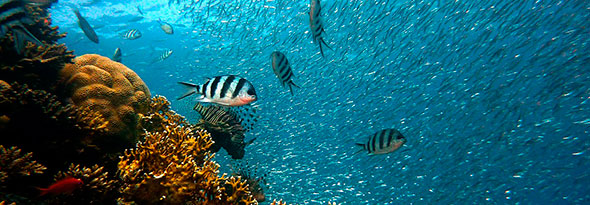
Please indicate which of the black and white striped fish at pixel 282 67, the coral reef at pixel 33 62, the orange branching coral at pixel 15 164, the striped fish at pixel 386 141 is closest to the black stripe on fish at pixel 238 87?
the black and white striped fish at pixel 282 67

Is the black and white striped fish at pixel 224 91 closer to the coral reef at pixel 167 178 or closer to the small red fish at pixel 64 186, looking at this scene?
the coral reef at pixel 167 178

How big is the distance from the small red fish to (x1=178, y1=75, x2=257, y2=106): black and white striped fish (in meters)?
1.25

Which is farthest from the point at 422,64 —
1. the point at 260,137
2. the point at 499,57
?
the point at 260,137

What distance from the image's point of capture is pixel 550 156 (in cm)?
2236

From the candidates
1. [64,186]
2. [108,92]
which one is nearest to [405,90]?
[108,92]

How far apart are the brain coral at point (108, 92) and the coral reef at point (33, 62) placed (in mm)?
128

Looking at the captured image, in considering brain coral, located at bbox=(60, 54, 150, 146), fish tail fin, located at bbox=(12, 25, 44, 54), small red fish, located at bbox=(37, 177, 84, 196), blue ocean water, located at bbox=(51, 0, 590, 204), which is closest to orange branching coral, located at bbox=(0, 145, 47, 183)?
small red fish, located at bbox=(37, 177, 84, 196)

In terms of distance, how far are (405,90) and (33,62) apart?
14235 mm

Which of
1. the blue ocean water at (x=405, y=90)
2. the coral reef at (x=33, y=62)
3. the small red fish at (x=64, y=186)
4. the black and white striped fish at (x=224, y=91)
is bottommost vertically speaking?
the small red fish at (x=64, y=186)

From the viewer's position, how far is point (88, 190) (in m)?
2.58

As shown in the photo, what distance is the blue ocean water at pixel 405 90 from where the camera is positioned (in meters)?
12.3

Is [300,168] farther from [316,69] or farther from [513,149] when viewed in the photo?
[513,149]

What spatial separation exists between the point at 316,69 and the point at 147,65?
28.3 m

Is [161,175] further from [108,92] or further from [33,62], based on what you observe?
[33,62]
